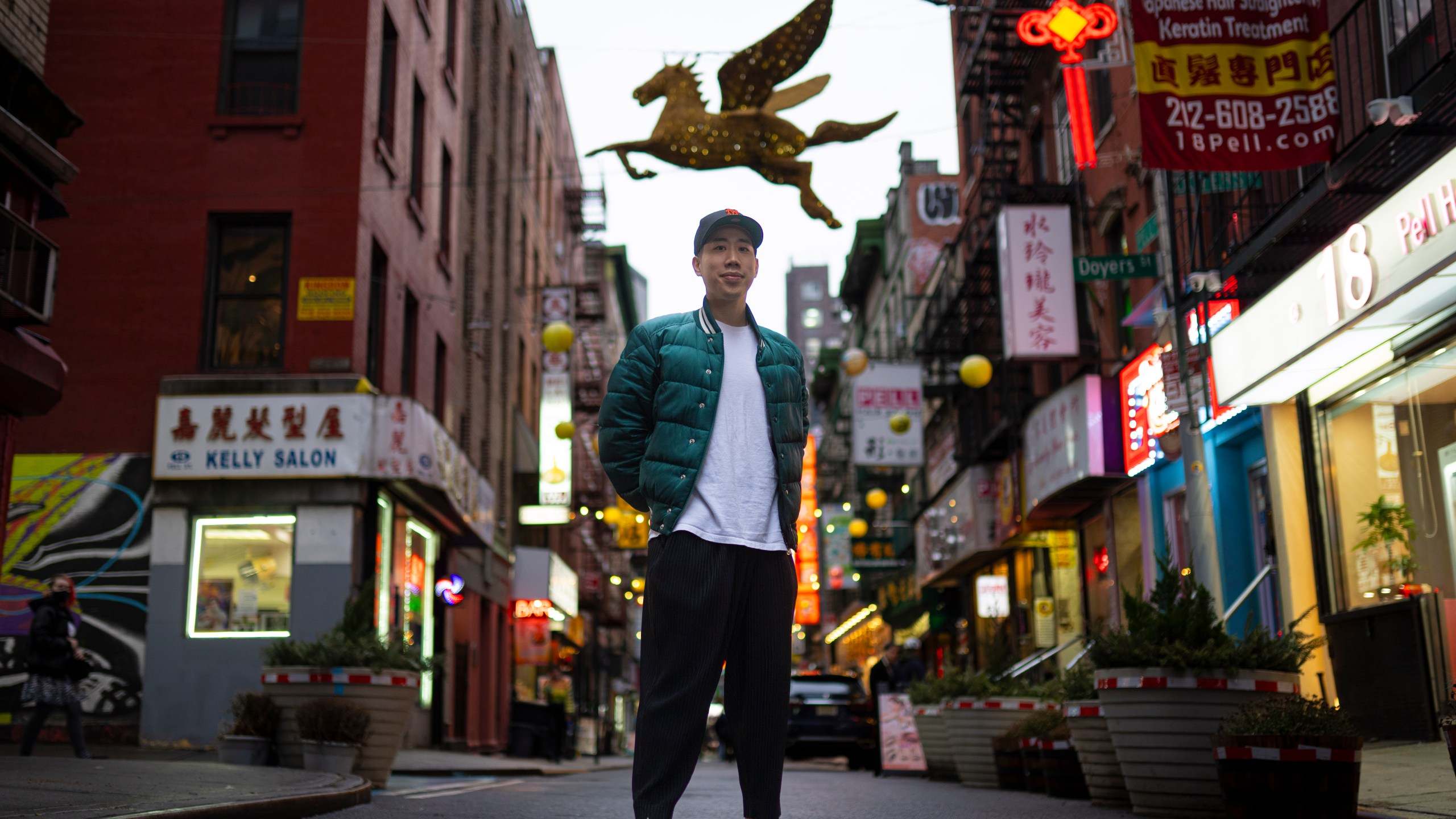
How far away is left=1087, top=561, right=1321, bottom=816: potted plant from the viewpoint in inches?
294

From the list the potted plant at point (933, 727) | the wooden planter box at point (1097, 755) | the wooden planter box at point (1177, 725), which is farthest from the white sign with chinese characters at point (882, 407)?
the wooden planter box at point (1177, 725)

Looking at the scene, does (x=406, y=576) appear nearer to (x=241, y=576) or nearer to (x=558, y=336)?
(x=241, y=576)

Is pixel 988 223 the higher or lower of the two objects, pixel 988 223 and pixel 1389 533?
the higher

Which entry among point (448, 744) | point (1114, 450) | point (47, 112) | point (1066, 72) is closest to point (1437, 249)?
point (1066, 72)

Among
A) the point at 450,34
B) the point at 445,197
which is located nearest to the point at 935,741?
the point at 445,197

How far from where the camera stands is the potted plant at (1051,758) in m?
10.0

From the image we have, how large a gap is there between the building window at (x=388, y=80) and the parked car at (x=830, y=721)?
1085cm

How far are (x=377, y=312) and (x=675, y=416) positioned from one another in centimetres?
1824

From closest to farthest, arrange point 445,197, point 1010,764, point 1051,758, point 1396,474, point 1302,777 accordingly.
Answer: point 1302,777 < point 1051,758 < point 1010,764 < point 1396,474 < point 445,197

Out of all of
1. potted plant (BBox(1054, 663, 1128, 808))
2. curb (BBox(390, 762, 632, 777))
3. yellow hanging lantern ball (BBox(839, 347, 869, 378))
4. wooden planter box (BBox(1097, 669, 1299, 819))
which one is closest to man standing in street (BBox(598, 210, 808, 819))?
wooden planter box (BBox(1097, 669, 1299, 819))

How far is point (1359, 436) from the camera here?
41.7 ft

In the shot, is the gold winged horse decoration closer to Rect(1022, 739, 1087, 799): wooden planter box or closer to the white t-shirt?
Rect(1022, 739, 1087, 799): wooden planter box

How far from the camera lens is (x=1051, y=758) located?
33.5 ft

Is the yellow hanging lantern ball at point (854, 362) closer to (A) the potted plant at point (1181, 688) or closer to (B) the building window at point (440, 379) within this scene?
(B) the building window at point (440, 379)
